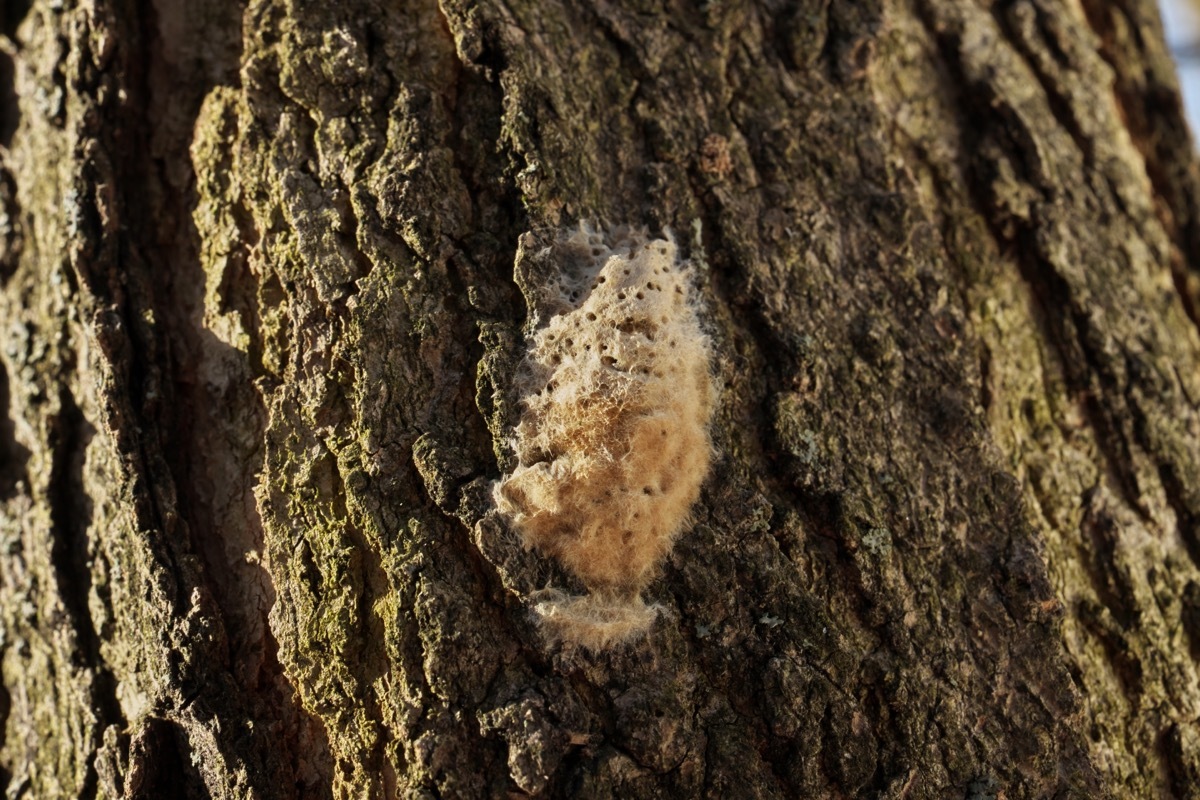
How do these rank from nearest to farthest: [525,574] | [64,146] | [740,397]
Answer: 1. [525,574]
2. [740,397]
3. [64,146]

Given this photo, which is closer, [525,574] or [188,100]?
[525,574]

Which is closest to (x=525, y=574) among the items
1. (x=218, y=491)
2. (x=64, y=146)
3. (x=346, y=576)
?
(x=346, y=576)

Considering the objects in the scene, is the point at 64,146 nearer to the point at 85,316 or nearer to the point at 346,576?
the point at 85,316

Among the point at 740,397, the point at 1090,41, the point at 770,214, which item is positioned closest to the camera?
the point at 740,397
